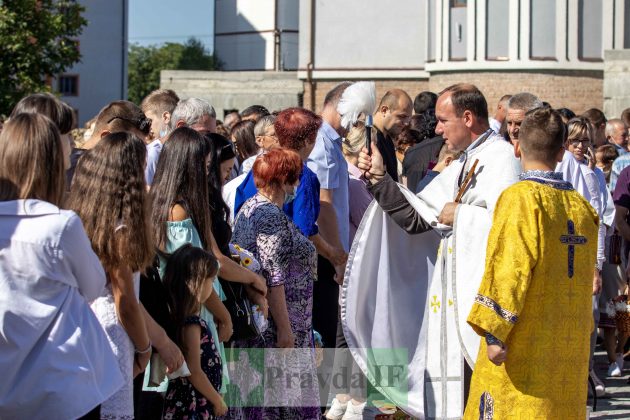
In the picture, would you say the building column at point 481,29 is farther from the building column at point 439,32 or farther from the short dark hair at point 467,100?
the short dark hair at point 467,100

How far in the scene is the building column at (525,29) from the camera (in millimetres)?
30281

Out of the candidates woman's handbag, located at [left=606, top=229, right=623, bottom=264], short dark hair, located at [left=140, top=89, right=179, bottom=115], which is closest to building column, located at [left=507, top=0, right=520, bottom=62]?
woman's handbag, located at [left=606, top=229, right=623, bottom=264]

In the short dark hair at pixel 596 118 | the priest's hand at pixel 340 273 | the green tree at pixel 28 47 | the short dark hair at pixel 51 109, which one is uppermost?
the green tree at pixel 28 47

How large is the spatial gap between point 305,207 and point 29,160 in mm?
3008

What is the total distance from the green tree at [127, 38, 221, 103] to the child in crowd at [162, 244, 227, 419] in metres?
75.0

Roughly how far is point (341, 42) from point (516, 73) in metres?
6.64

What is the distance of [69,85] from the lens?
2746 inches

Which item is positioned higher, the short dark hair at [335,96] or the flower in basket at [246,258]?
the short dark hair at [335,96]

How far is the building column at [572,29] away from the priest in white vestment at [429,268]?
24418 mm

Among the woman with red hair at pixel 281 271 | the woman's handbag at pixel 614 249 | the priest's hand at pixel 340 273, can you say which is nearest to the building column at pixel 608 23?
the woman's handbag at pixel 614 249

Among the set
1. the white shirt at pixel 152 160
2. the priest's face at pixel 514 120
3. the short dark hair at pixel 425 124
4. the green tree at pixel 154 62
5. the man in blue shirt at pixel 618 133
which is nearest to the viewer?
the white shirt at pixel 152 160

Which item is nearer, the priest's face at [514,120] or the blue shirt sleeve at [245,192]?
the blue shirt sleeve at [245,192]

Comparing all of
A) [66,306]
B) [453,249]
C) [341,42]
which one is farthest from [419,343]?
[341,42]

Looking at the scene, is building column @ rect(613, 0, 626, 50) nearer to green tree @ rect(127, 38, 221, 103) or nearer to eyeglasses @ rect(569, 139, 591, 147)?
eyeglasses @ rect(569, 139, 591, 147)
